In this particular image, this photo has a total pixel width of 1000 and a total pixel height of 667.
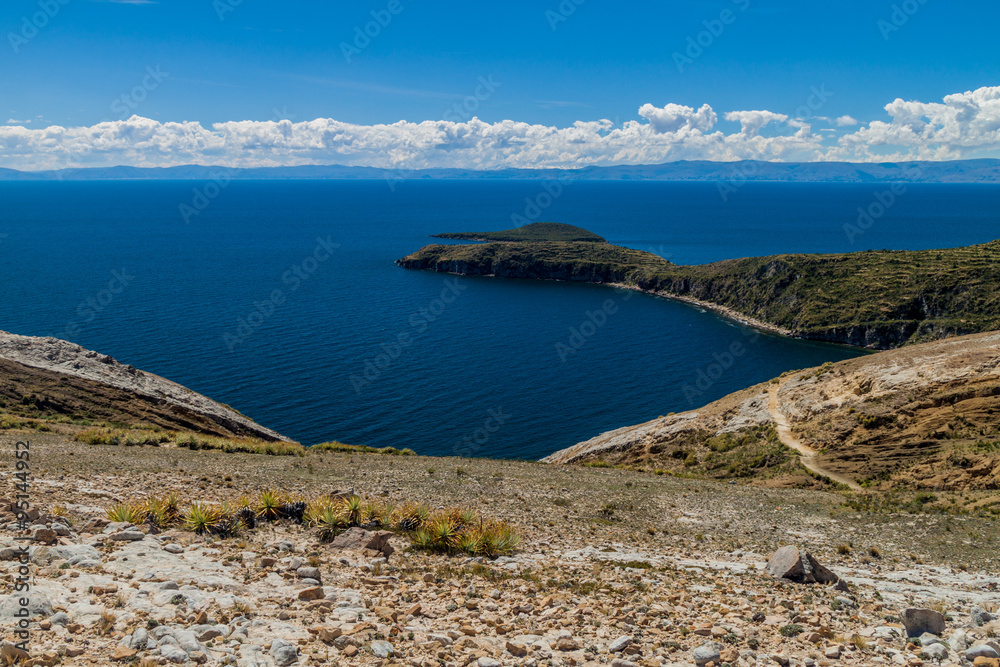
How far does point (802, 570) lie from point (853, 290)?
127120 millimetres

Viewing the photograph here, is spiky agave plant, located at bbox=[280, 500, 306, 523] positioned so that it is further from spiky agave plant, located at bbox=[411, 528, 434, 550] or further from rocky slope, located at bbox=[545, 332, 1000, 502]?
rocky slope, located at bbox=[545, 332, 1000, 502]

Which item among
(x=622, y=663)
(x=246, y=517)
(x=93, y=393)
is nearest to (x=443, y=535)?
(x=246, y=517)

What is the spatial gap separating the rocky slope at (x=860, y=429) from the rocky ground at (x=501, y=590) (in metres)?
9.14

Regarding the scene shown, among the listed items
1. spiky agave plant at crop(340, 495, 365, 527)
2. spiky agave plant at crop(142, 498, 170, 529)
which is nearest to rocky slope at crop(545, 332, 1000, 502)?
spiky agave plant at crop(340, 495, 365, 527)

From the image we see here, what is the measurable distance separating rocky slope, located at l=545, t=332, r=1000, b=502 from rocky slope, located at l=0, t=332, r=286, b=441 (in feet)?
96.7

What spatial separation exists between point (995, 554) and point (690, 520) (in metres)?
9.53

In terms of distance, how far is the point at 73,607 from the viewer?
11.0 meters

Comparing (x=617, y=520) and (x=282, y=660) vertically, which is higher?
(x=282, y=660)

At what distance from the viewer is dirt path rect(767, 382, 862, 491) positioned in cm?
3338

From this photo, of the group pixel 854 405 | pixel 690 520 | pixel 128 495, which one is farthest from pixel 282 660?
pixel 854 405

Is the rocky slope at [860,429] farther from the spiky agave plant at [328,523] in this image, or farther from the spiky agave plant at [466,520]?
the spiky agave plant at [328,523]

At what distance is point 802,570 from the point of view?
15719 millimetres

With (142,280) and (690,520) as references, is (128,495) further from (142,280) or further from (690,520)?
(142,280)

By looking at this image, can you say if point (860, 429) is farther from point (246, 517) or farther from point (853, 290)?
point (853, 290)
